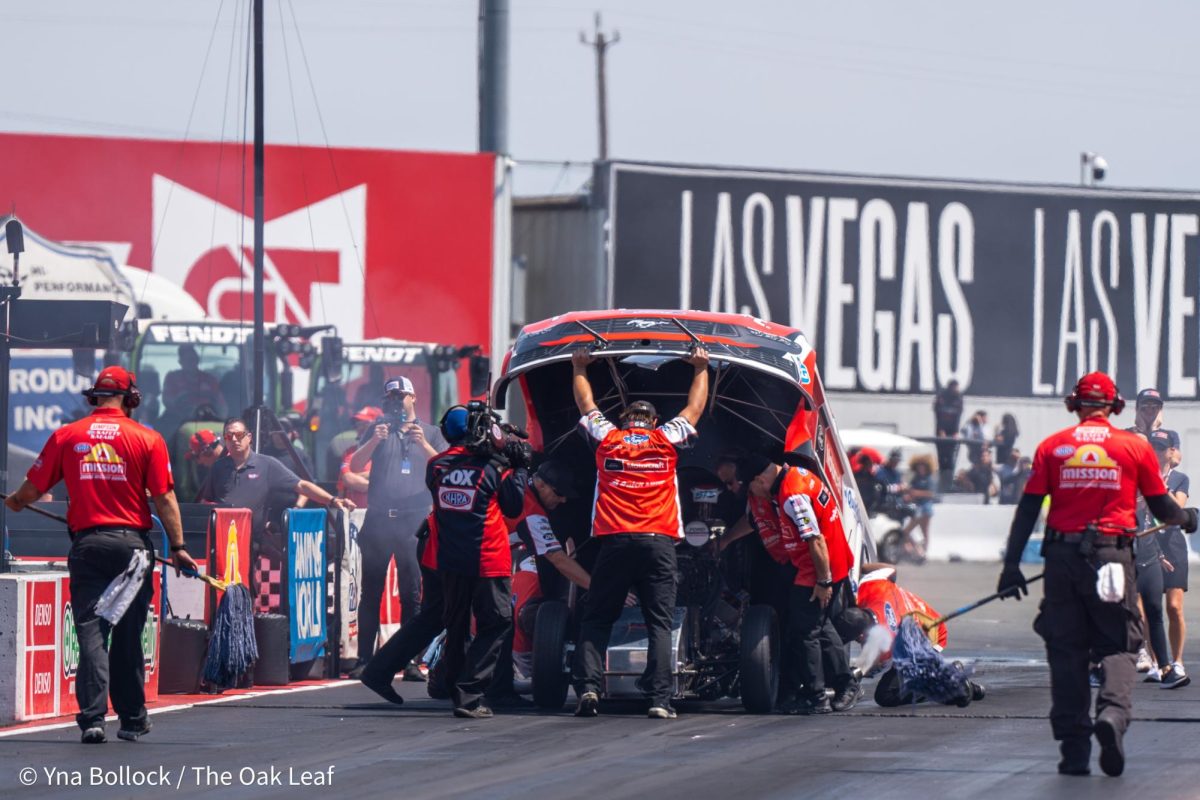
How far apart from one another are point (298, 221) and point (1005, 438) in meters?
12.9

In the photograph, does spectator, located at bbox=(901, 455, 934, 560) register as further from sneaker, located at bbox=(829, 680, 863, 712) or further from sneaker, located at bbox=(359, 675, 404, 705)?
sneaker, located at bbox=(359, 675, 404, 705)

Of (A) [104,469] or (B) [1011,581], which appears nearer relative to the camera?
(B) [1011,581]

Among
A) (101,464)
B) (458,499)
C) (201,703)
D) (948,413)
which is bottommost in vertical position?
(201,703)

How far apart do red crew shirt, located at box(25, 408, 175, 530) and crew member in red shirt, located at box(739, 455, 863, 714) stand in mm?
3466

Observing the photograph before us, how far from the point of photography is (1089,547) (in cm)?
870

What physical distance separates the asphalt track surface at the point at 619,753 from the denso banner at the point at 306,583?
1.06m

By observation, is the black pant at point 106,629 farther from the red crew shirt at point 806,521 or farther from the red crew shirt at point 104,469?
the red crew shirt at point 806,521

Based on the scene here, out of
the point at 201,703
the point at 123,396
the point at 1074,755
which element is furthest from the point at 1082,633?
the point at 201,703

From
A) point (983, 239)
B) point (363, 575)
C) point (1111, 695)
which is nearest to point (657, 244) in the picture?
point (983, 239)

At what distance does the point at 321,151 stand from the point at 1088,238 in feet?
48.2

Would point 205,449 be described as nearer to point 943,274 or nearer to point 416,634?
point 416,634

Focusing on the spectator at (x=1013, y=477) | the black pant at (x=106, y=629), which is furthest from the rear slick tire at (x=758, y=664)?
the spectator at (x=1013, y=477)

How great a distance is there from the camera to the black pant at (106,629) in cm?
965

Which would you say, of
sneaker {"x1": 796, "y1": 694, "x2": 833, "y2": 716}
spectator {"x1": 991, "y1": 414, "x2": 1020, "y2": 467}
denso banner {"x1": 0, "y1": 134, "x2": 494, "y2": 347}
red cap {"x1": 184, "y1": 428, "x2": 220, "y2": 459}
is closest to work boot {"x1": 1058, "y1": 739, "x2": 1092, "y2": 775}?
sneaker {"x1": 796, "y1": 694, "x2": 833, "y2": 716}
